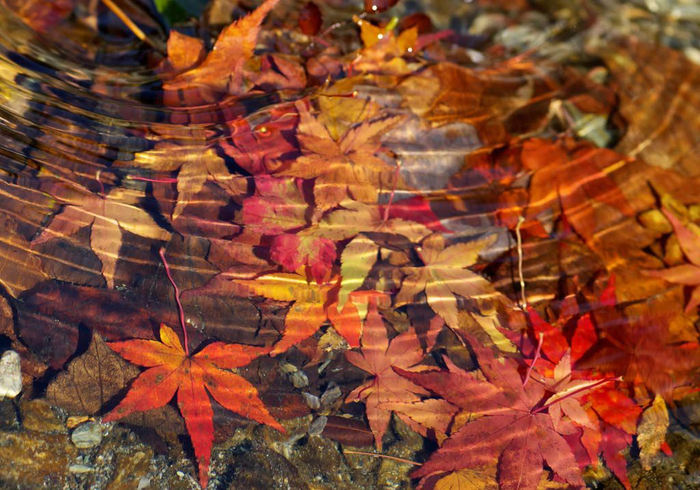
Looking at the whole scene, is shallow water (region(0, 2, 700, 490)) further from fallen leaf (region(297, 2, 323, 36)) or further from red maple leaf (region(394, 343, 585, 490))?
fallen leaf (region(297, 2, 323, 36))

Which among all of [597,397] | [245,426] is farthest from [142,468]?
[597,397]

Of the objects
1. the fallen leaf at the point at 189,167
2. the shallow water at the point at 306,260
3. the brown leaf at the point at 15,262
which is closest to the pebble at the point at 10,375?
the shallow water at the point at 306,260

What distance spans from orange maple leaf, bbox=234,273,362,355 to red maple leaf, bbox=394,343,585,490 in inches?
8.6

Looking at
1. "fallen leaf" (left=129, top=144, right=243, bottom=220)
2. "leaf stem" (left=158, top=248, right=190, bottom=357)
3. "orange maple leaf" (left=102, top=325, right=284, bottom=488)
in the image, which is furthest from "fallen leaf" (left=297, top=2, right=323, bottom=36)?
"orange maple leaf" (left=102, top=325, right=284, bottom=488)

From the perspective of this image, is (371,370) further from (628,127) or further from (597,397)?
(628,127)

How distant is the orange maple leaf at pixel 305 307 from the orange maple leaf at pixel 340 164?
11.5 inches

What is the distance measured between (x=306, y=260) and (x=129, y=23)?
173cm

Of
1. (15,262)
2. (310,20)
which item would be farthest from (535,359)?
(310,20)

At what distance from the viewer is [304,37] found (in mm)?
2498

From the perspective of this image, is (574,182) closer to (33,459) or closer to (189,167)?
(189,167)

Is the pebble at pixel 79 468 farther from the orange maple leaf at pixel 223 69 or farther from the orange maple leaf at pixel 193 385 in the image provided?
the orange maple leaf at pixel 223 69

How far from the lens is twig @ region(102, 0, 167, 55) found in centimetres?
246

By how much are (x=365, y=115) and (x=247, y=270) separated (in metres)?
0.84

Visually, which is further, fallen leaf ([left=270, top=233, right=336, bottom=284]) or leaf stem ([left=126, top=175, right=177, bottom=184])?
leaf stem ([left=126, top=175, right=177, bottom=184])
